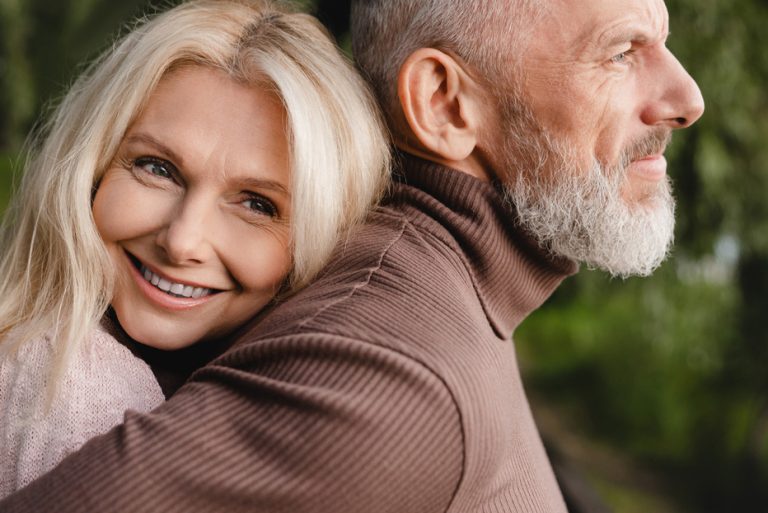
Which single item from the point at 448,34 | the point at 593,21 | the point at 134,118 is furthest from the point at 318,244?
→ the point at 593,21

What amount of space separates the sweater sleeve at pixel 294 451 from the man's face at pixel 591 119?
2.02 ft

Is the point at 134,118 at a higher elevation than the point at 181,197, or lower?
higher

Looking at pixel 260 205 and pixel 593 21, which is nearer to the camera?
pixel 260 205

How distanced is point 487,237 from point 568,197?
0.22 m

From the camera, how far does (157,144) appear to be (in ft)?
5.24

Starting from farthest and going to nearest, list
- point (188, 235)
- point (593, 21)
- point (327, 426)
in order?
1. point (593, 21)
2. point (188, 235)
3. point (327, 426)

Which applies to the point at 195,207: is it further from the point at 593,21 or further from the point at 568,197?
the point at 593,21

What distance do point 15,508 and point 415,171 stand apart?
3.20 feet

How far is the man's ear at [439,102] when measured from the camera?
179 cm

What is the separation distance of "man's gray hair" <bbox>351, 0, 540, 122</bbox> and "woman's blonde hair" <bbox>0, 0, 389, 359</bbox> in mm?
128

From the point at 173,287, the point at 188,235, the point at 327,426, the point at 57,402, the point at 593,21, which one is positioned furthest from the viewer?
the point at 593,21

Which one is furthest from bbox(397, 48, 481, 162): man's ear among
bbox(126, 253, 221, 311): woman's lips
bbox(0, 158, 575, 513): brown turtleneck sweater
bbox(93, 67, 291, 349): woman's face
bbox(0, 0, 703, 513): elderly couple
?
bbox(126, 253, 221, 311): woman's lips

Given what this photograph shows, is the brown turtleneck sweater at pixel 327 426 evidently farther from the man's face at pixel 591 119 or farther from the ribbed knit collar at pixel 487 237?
the man's face at pixel 591 119

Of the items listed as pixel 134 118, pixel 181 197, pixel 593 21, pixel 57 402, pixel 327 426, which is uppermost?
pixel 593 21
